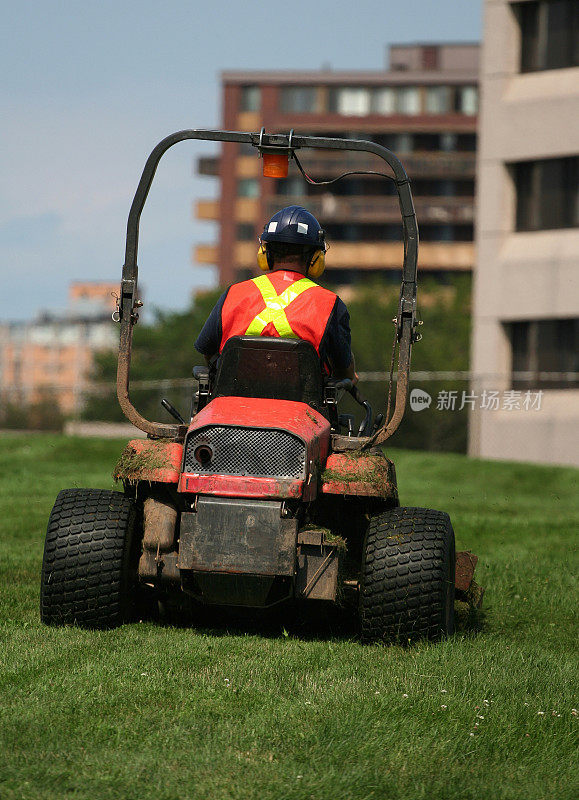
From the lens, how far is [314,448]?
262 inches

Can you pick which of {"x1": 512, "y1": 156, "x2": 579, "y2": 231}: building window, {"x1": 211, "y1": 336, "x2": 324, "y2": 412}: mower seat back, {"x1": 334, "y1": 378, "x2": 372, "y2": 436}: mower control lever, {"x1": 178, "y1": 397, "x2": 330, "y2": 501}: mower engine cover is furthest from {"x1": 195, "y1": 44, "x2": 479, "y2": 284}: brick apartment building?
{"x1": 178, "y1": 397, "x2": 330, "y2": 501}: mower engine cover

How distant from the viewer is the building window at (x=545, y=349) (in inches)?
1120

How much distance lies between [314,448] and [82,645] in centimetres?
149

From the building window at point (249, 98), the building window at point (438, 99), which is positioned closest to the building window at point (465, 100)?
the building window at point (438, 99)

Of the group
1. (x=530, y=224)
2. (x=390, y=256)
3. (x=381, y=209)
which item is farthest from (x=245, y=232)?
(x=530, y=224)

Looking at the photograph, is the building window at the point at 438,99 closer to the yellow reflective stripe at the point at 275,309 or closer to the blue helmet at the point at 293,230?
the blue helmet at the point at 293,230

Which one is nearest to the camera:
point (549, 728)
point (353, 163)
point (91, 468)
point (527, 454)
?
point (549, 728)

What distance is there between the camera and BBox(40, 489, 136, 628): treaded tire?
687cm

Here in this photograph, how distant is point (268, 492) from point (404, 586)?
3.05ft

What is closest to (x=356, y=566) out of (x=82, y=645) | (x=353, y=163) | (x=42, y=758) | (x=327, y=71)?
(x=82, y=645)

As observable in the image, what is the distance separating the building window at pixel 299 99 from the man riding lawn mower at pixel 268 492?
9348cm

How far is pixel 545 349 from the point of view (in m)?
29.3

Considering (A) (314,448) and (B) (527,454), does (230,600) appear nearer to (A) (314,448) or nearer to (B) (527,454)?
(A) (314,448)

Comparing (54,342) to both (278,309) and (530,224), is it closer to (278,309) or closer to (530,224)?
(530,224)
